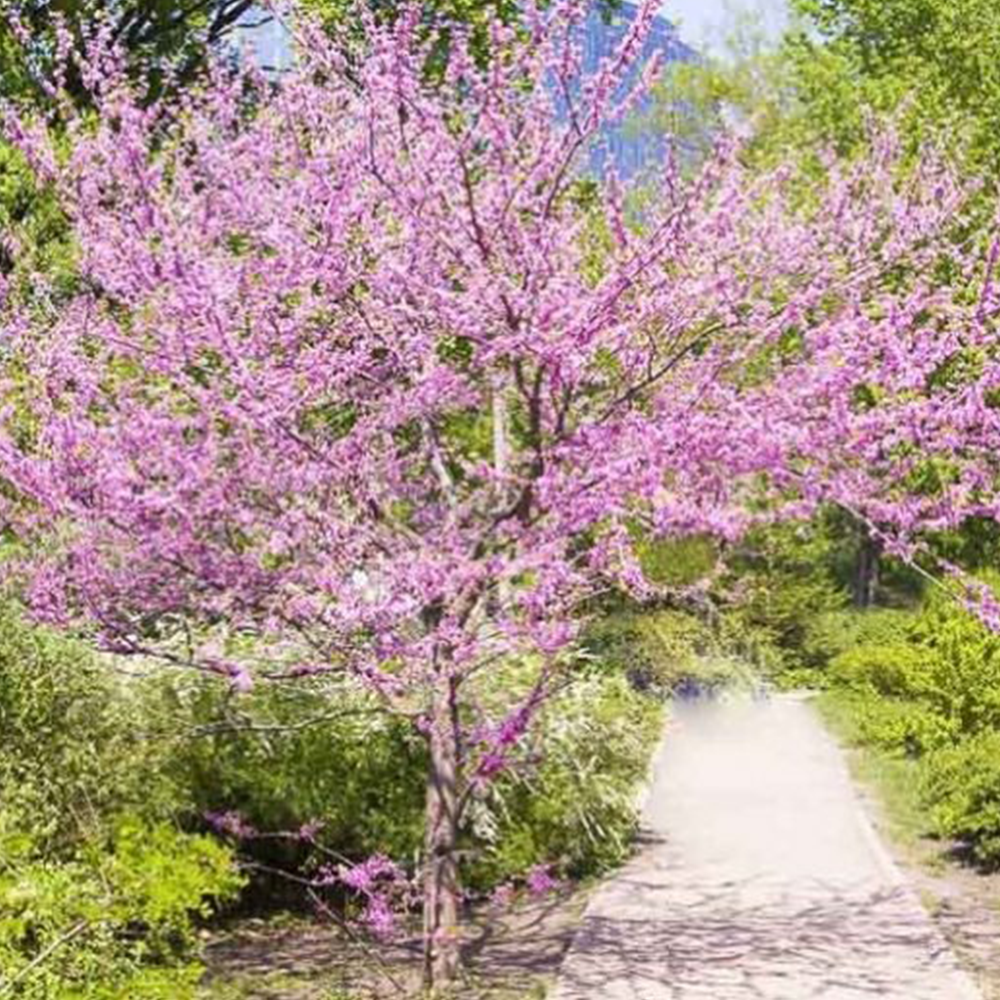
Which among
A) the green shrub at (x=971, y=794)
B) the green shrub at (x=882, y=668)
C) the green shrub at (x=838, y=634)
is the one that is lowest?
the green shrub at (x=971, y=794)

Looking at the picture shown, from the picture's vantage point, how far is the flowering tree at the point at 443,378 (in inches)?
291

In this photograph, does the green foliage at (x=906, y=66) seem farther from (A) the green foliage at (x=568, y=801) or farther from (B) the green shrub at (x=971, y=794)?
(A) the green foliage at (x=568, y=801)

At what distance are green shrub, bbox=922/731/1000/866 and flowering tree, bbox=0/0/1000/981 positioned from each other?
363 centimetres

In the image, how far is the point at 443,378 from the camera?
8.10 m

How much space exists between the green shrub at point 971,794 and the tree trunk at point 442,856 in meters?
4.31

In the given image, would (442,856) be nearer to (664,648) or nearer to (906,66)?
(664,648)

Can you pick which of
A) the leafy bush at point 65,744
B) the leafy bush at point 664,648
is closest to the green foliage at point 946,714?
the leafy bush at point 664,648

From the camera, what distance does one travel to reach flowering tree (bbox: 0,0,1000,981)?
24.2 feet

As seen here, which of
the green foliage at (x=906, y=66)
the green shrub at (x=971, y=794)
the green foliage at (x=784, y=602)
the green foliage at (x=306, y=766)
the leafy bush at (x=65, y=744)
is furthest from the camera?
the green foliage at (x=906, y=66)

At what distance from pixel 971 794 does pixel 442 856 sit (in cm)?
456

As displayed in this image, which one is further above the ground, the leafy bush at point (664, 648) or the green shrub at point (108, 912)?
the leafy bush at point (664, 648)

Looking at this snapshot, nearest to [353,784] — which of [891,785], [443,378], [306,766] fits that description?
[306,766]

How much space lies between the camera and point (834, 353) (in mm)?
7566

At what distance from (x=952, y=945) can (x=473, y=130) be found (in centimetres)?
526
